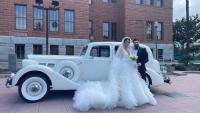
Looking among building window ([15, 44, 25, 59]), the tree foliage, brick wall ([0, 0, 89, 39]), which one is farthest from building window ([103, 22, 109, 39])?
the tree foliage

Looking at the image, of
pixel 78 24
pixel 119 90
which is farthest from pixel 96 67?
pixel 78 24

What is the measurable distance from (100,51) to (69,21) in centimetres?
1735

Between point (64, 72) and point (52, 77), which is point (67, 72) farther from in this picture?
point (52, 77)

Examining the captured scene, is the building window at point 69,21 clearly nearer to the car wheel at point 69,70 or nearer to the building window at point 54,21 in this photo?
the building window at point 54,21

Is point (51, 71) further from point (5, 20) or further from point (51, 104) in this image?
point (5, 20)

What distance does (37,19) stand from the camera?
25.3 m

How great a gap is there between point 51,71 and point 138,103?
291 centimetres

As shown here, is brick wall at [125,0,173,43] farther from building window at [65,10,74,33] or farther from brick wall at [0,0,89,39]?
building window at [65,10,74,33]

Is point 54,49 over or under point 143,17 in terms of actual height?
under

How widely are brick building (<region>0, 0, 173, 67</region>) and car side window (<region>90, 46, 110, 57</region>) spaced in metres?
14.7

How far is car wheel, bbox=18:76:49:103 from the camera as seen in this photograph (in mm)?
8781

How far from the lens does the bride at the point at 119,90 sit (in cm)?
781

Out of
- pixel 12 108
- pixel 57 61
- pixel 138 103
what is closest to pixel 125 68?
pixel 138 103

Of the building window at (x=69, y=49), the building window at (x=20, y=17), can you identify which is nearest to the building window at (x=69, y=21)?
the building window at (x=69, y=49)
